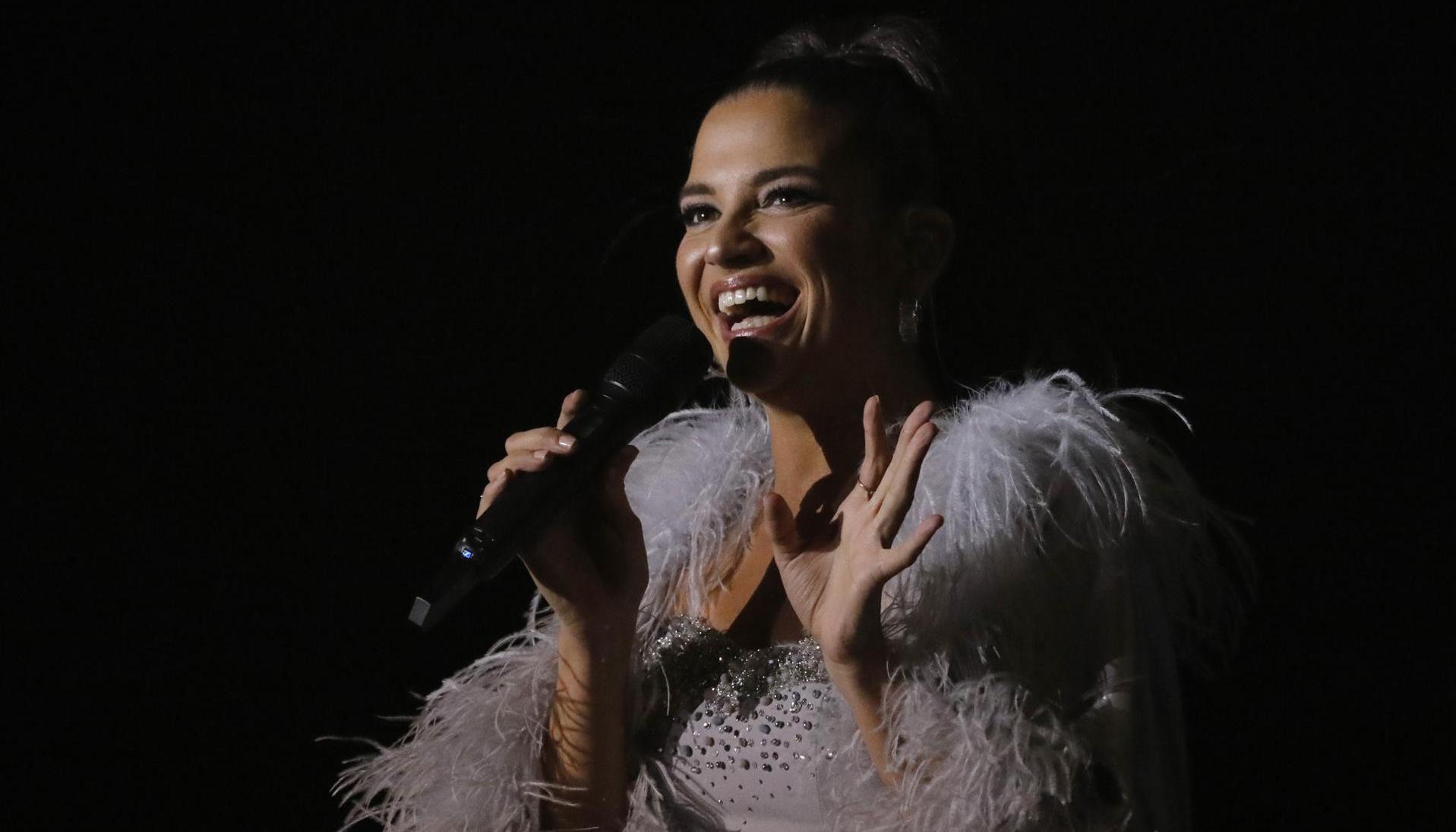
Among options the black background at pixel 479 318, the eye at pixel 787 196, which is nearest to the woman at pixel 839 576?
the eye at pixel 787 196

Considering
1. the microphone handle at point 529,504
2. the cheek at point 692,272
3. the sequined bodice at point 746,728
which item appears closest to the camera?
the microphone handle at point 529,504

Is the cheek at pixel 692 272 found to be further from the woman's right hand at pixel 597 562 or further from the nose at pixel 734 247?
the woman's right hand at pixel 597 562

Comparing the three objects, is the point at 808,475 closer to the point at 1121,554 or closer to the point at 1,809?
the point at 1121,554

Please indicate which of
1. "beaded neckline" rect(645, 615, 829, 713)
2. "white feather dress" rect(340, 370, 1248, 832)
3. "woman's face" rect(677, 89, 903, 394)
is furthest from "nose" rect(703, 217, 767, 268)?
"beaded neckline" rect(645, 615, 829, 713)

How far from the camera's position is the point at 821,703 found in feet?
4.04

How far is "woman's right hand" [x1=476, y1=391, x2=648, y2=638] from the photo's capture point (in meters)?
1.27

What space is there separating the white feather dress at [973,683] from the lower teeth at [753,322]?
20cm

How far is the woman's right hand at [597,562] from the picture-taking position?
127 centimetres

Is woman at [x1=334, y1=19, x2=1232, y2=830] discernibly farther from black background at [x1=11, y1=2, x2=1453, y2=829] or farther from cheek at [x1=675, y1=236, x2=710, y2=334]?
black background at [x1=11, y1=2, x2=1453, y2=829]

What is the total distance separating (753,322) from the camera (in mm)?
1305

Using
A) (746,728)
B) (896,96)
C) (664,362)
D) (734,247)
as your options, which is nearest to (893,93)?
(896,96)

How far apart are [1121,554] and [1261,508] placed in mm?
551

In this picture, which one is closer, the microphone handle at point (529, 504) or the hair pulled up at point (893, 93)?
the microphone handle at point (529, 504)

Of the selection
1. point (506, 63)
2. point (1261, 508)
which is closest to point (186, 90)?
point (506, 63)
